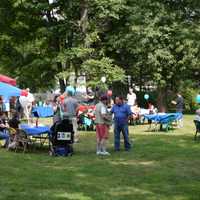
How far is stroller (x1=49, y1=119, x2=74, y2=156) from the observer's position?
15.3 meters

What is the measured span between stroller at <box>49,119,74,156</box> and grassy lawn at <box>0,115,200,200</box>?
0.36m

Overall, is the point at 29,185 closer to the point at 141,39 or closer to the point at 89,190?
the point at 89,190

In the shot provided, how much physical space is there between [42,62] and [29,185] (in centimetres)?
2682

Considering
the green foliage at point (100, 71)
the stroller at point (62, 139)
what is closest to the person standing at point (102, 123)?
the stroller at point (62, 139)

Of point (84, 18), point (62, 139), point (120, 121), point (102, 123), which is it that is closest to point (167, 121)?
point (120, 121)

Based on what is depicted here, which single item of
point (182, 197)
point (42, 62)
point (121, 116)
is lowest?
point (182, 197)

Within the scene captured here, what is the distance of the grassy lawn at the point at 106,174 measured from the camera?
9.49 metres

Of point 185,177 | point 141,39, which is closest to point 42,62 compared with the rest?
point 141,39

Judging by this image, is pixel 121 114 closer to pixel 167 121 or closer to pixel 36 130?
pixel 36 130

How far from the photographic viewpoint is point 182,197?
9.21 meters

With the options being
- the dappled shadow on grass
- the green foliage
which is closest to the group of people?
the dappled shadow on grass

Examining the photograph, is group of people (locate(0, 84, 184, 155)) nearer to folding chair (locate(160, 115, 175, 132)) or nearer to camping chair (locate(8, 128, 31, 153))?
camping chair (locate(8, 128, 31, 153))

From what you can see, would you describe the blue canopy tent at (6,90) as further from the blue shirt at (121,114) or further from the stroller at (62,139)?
the stroller at (62,139)

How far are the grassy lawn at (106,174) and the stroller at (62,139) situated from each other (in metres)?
0.36
